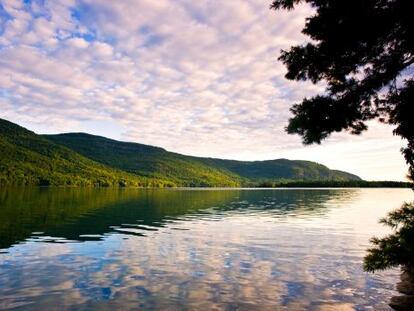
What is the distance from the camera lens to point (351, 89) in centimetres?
1456

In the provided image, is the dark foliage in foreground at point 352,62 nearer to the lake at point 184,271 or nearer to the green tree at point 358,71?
the green tree at point 358,71

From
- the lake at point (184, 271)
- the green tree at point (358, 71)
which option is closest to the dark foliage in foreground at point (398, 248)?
the green tree at point (358, 71)

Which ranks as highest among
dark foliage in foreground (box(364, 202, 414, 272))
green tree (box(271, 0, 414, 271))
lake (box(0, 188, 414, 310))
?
green tree (box(271, 0, 414, 271))

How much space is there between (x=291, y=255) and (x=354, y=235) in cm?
1654

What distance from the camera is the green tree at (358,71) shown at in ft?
41.5

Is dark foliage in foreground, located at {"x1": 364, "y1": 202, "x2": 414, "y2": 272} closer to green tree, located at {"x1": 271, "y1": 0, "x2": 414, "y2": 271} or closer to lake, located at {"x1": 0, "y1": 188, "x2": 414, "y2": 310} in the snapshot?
green tree, located at {"x1": 271, "y1": 0, "x2": 414, "y2": 271}

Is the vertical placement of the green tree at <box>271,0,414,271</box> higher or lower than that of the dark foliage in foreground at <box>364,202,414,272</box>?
higher

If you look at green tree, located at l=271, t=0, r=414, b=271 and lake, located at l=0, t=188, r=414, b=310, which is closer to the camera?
green tree, located at l=271, t=0, r=414, b=271

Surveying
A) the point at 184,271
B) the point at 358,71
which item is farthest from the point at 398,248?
the point at 184,271

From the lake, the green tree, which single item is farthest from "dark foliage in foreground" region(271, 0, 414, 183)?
the lake

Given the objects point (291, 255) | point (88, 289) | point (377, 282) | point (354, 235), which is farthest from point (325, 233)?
point (88, 289)

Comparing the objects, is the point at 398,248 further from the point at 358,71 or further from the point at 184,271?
the point at 184,271

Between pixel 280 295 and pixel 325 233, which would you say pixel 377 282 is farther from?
pixel 325 233

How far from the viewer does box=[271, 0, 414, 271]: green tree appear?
12.6 m
